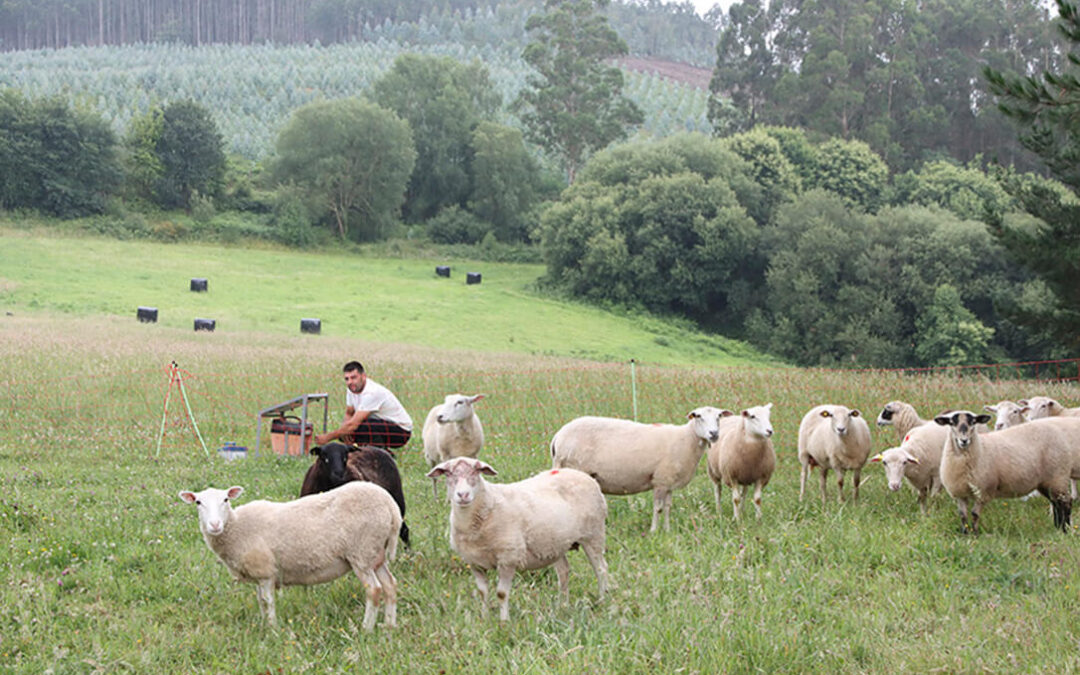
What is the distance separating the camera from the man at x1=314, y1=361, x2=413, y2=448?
1185cm

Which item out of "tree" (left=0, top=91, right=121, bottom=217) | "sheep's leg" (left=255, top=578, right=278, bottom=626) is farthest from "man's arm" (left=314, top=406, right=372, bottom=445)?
"tree" (left=0, top=91, right=121, bottom=217)

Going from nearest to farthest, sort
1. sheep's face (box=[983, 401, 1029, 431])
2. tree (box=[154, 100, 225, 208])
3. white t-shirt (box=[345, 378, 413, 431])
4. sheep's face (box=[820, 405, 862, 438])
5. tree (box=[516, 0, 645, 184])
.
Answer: white t-shirt (box=[345, 378, 413, 431]), sheep's face (box=[820, 405, 862, 438]), sheep's face (box=[983, 401, 1029, 431]), tree (box=[154, 100, 225, 208]), tree (box=[516, 0, 645, 184])

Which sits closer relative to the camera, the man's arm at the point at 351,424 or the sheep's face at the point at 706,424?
the sheep's face at the point at 706,424

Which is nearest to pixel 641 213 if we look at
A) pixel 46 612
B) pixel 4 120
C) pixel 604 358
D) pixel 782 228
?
pixel 782 228

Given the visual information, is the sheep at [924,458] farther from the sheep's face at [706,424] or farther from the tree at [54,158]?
the tree at [54,158]

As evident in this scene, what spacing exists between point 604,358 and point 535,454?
24.5 m

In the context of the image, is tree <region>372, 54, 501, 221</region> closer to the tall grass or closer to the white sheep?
the tall grass

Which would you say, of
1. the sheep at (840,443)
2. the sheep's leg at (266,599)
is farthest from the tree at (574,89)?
the sheep's leg at (266,599)

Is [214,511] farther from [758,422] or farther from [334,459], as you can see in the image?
[758,422]

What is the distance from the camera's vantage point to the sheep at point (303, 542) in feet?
25.7

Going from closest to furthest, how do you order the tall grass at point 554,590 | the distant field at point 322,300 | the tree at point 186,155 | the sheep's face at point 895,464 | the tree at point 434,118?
the tall grass at point 554,590, the sheep's face at point 895,464, the distant field at point 322,300, the tree at point 186,155, the tree at point 434,118

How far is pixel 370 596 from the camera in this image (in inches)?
306

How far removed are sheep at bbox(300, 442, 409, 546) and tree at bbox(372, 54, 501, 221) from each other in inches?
2948

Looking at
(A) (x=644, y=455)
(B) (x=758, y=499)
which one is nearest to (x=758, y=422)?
(B) (x=758, y=499)
